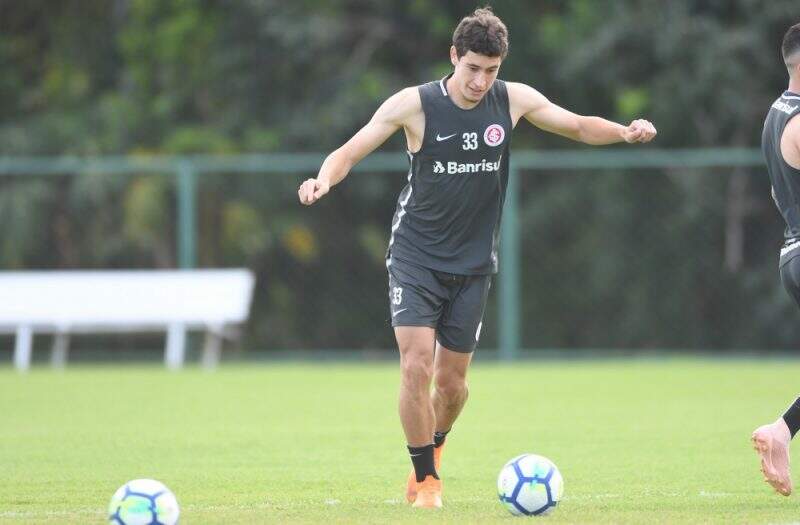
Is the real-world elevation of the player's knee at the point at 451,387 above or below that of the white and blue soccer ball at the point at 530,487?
above

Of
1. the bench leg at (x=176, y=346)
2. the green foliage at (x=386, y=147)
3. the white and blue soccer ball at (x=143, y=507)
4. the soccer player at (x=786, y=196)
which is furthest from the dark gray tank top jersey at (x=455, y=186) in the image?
the green foliage at (x=386, y=147)

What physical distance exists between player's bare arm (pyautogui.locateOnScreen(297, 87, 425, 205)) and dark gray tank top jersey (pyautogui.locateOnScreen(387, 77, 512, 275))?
0.17 ft

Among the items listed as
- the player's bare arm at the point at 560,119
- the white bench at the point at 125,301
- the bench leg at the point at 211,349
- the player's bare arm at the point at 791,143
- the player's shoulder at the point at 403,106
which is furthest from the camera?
the bench leg at the point at 211,349

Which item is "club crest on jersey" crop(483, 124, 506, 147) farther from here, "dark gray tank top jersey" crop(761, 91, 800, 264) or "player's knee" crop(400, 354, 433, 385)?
"dark gray tank top jersey" crop(761, 91, 800, 264)

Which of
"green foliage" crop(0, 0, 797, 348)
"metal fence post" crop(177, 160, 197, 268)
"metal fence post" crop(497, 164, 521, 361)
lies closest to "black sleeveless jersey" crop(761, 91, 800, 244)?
"metal fence post" crop(497, 164, 521, 361)

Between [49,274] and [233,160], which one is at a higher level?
[233,160]

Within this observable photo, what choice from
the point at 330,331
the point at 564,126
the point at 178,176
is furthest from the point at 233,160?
the point at 564,126

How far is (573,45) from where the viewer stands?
71.5 feet

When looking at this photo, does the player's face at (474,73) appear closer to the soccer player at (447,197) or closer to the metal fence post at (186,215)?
the soccer player at (447,197)

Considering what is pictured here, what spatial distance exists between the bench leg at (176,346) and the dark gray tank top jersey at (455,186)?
11.7 meters

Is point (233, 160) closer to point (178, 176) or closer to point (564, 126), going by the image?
point (178, 176)

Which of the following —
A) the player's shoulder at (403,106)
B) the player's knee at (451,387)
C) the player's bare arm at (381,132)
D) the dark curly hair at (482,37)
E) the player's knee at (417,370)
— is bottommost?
the player's knee at (451,387)

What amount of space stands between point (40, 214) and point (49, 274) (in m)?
1.75

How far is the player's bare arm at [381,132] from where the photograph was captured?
7.38 m
